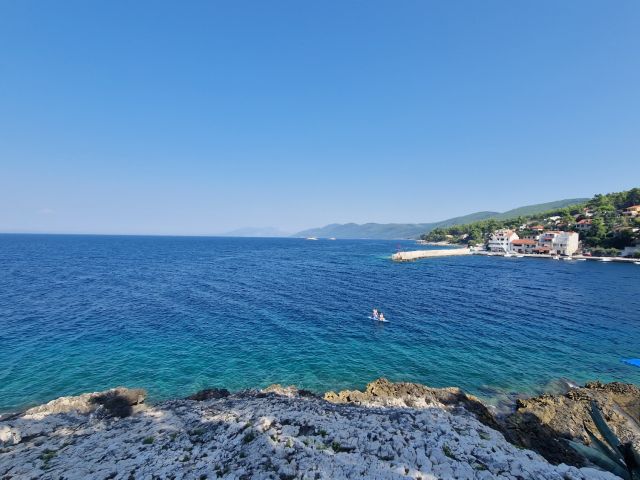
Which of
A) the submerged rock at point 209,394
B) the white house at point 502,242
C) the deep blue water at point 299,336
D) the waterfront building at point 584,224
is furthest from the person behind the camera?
the white house at point 502,242

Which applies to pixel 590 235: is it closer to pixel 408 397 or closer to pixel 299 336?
pixel 299 336

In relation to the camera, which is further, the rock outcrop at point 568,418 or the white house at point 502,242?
the white house at point 502,242

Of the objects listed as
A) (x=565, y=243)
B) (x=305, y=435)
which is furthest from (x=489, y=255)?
(x=305, y=435)

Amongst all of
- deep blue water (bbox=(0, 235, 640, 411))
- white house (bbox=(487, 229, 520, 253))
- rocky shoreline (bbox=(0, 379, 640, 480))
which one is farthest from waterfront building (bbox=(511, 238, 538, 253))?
rocky shoreline (bbox=(0, 379, 640, 480))

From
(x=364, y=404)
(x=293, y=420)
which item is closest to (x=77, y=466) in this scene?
(x=293, y=420)

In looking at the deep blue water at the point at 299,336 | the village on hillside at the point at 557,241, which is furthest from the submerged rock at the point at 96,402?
the village on hillside at the point at 557,241

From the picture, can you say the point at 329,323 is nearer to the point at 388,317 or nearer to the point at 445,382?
the point at 388,317

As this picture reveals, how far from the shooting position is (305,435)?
1296 cm

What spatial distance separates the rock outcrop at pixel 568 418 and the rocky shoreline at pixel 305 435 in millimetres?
80

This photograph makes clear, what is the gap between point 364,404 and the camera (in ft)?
62.0

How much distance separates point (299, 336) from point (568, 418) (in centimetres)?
2290

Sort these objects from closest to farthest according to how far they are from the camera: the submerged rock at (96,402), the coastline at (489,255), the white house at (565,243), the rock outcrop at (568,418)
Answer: the rock outcrop at (568,418), the submerged rock at (96,402), the coastline at (489,255), the white house at (565,243)

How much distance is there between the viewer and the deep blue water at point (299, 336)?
77.9 feet

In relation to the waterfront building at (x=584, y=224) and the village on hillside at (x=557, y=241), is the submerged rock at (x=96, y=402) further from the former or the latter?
the waterfront building at (x=584, y=224)
